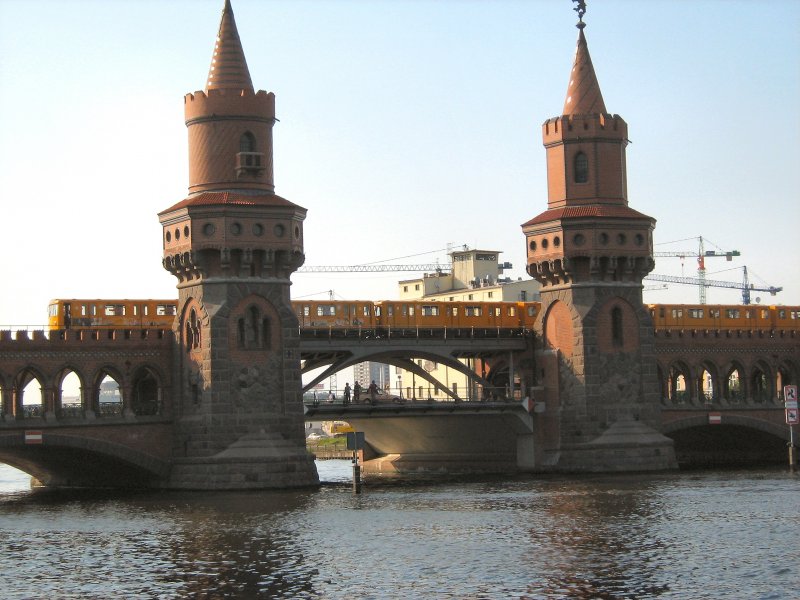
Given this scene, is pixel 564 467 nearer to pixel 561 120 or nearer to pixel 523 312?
pixel 523 312

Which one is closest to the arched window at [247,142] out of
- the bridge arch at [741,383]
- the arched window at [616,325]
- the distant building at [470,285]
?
the arched window at [616,325]

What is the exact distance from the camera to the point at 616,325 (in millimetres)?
99062

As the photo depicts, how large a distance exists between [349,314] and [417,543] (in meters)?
38.8

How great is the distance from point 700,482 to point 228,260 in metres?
30.3

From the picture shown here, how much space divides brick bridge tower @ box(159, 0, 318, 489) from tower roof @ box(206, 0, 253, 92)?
0.08 metres

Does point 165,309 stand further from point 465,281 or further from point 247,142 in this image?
point 465,281

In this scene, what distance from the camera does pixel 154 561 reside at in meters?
58.7

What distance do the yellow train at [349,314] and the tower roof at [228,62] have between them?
14.0 metres

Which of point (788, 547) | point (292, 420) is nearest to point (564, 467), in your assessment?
point (292, 420)

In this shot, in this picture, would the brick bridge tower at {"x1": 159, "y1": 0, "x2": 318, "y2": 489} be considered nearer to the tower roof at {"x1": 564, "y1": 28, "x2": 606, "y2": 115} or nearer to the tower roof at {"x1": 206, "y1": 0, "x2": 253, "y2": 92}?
the tower roof at {"x1": 206, "y1": 0, "x2": 253, "y2": 92}

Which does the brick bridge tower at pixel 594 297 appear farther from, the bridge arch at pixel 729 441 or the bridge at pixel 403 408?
the bridge arch at pixel 729 441

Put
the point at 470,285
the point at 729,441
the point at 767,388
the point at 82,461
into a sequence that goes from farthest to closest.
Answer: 1. the point at 470,285
2. the point at 729,441
3. the point at 767,388
4. the point at 82,461

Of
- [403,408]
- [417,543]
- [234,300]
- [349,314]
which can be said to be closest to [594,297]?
[403,408]

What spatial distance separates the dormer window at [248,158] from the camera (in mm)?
89812
